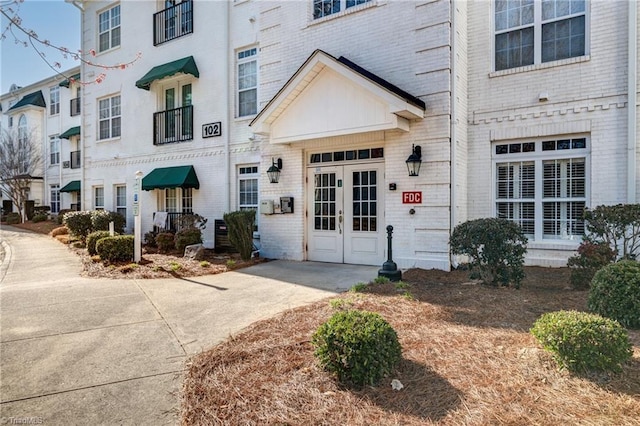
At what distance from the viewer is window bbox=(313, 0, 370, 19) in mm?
Answer: 9484

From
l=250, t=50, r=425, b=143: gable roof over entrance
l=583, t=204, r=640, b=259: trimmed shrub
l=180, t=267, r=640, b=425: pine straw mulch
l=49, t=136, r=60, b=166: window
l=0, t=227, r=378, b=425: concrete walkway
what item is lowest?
l=0, t=227, r=378, b=425: concrete walkway

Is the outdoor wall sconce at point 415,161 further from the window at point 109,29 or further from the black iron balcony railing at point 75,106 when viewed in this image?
the black iron balcony railing at point 75,106

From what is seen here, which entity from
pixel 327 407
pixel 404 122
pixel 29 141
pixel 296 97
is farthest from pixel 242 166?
pixel 29 141

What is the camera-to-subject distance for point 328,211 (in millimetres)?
9789

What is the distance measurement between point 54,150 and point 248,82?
18.1 meters

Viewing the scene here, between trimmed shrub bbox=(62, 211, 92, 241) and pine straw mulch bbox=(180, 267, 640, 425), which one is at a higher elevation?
trimmed shrub bbox=(62, 211, 92, 241)

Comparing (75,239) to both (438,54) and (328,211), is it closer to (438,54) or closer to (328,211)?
(328,211)

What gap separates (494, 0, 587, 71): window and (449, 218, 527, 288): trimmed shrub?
4.43 metres

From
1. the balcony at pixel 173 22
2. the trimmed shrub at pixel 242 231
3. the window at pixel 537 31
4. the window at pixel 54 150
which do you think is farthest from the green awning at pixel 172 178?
the window at pixel 54 150

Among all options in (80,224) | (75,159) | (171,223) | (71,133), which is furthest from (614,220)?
(75,159)

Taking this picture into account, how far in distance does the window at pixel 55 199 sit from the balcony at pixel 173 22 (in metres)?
14.3

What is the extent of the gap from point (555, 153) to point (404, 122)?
126 inches

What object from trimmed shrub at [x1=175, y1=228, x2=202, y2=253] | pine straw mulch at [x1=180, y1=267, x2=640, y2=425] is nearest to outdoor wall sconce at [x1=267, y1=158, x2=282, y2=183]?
trimmed shrub at [x1=175, y1=228, x2=202, y2=253]

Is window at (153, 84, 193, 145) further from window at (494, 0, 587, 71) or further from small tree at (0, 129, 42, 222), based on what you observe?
small tree at (0, 129, 42, 222)
